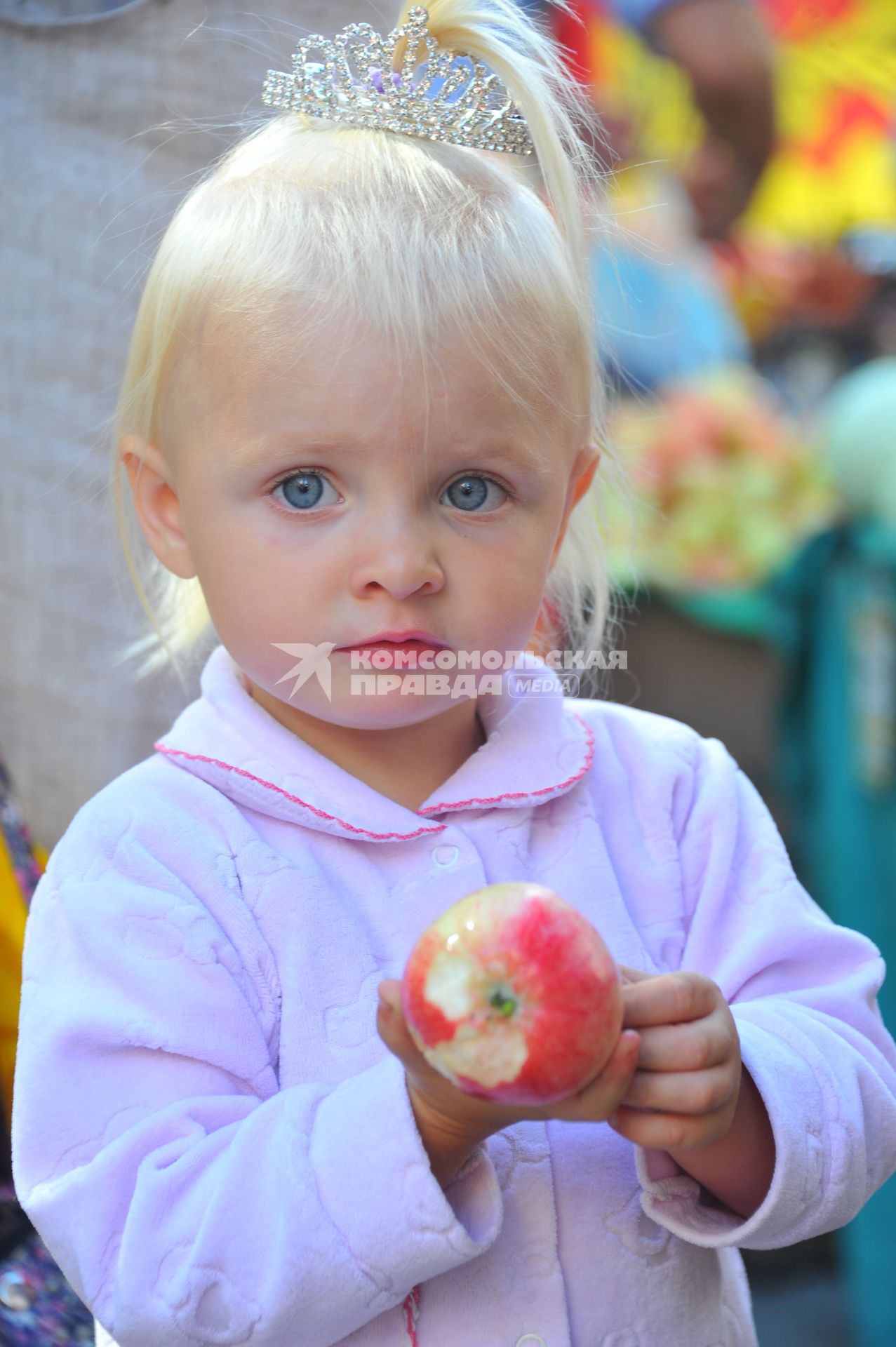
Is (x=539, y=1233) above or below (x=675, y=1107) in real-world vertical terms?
below

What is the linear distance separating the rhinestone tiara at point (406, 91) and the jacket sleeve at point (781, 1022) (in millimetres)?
507

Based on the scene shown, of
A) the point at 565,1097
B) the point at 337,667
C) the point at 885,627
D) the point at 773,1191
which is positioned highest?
the point at 337,667

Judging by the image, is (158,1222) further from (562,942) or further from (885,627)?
(885,627)

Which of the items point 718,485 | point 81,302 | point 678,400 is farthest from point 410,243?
point 678,400

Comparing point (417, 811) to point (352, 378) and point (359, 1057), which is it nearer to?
point (359, 1057)

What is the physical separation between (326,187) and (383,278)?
0.32 ft

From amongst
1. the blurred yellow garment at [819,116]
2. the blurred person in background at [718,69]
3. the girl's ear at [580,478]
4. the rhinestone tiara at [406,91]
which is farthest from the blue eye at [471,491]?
the blurred yellow garment at [819,116]

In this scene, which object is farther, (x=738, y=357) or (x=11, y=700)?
(x=738, y=357)

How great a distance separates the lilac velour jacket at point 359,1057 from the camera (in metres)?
0.81

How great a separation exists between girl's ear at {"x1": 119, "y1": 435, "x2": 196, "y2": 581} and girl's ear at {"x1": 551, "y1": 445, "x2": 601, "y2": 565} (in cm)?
28

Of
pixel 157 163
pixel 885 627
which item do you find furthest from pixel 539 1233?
pixel 885 627

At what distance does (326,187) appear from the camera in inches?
37.7

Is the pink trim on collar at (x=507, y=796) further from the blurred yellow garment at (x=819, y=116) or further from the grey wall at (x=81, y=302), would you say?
the blurred yellow garment at (x=819, y=116)

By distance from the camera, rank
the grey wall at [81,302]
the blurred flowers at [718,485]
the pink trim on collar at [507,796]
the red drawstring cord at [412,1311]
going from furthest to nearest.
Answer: the blurred flowers at [718,485], the grey wall at [81,302], the pink trim on collar at [507,796], the red drawstring cord at [412,1311]
